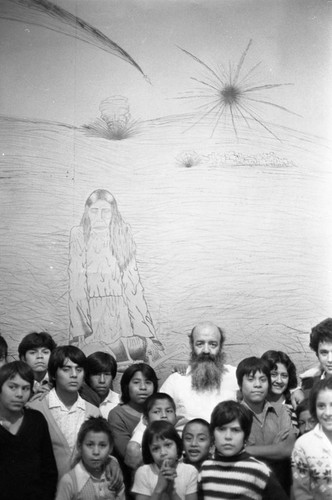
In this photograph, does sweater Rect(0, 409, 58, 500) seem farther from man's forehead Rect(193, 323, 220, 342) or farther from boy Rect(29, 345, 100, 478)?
man's forehead Rect(193, 323, 220, 342)

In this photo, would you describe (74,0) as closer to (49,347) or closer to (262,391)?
(49,347)

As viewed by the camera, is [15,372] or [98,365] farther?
[98,365]

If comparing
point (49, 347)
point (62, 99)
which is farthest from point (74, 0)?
point (49, 347)

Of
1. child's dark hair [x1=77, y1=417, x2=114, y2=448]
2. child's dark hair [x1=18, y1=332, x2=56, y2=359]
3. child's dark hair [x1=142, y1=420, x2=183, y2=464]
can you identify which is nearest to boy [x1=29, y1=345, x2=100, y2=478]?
child's dark hair [x1=77, y1=417, x2=114, y2=448]

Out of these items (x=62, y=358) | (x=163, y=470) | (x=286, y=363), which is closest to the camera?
(x=163, y=470)

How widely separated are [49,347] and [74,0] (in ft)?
9.56

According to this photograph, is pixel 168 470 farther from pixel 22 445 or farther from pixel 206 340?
pixel 206 340

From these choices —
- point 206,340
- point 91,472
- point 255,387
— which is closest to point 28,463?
point 91,472

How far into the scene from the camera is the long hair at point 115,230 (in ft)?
23.4

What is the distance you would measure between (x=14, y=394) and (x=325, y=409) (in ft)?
5.17

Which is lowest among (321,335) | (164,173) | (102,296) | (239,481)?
(239,481)

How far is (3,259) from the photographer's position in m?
7.19

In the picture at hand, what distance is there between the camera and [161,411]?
5.09 m

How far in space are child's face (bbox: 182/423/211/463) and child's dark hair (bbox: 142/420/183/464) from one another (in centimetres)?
19
